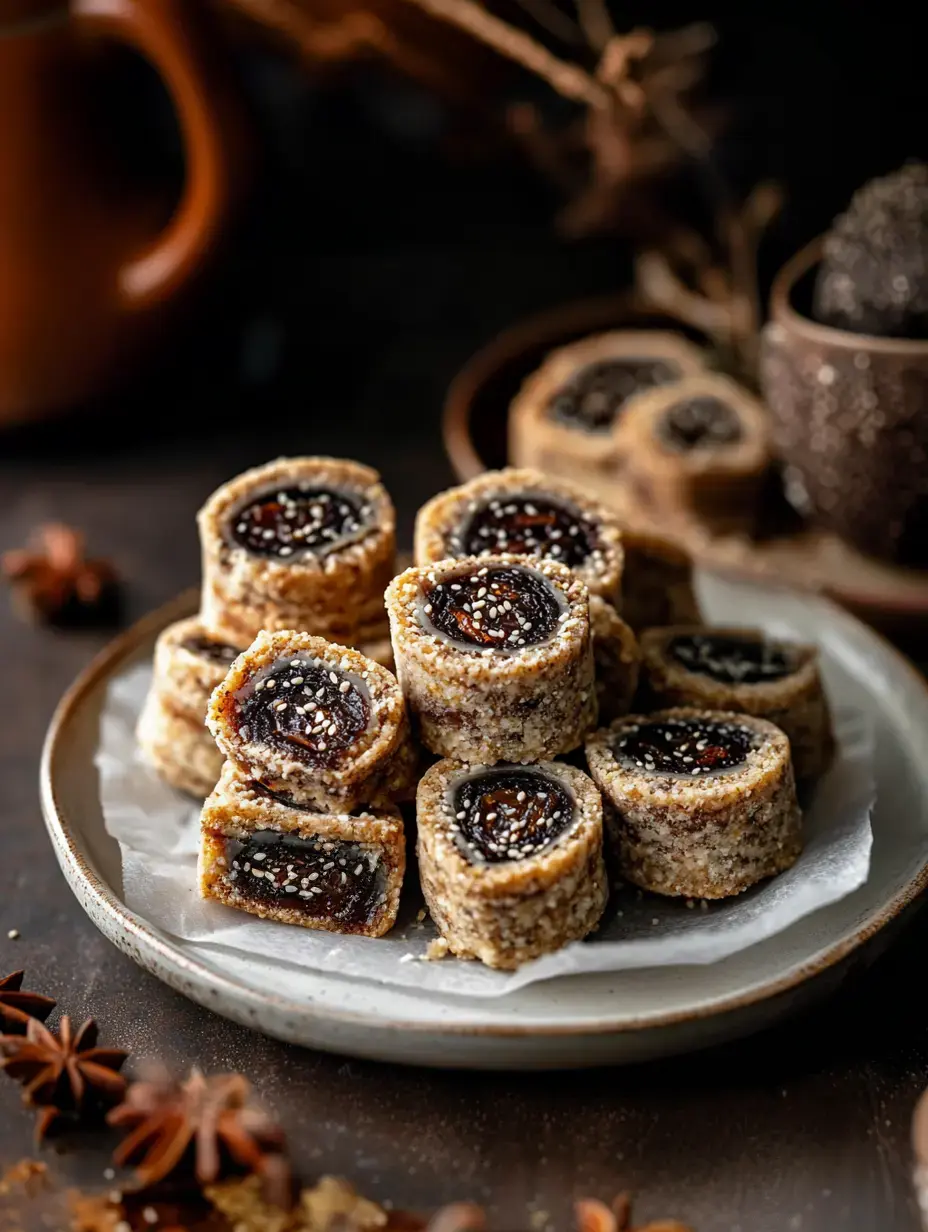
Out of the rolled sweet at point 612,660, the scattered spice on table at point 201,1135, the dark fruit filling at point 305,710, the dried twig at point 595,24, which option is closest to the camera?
the scattered spice on table at point 201,1135

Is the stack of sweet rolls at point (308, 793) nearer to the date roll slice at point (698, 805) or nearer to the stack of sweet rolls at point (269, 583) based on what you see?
the stack of sweet rolls at point (269, 583)

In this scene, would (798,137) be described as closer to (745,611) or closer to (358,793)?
(745,611)

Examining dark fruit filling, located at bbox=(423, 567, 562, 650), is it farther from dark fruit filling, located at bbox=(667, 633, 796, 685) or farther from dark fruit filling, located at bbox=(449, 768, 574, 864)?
dark fruit filling, located at bbox=(667, 633, 796, 685)

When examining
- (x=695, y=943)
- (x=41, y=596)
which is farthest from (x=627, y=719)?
(x=41, y=596)

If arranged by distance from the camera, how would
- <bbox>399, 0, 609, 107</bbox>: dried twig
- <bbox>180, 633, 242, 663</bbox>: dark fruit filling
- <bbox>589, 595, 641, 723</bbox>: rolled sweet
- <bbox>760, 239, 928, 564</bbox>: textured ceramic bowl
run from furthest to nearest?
<bbox>399, 0, 609, 107</bbox>: dried twig → <bbox>760, 239, 928, 564</bbox>: textured ceramic bowl → <bbox>180, 633, 242, 663</bbox>: dark fruit filling → <bbox>589, 595, 641, 723</bbox>: rolled sweet

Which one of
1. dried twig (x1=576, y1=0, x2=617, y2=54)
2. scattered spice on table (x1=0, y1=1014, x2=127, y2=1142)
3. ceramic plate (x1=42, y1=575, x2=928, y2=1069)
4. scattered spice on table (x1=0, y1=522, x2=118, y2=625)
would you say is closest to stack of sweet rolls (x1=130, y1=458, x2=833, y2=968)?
ceramic plate (x1=42, y1=575, x2=928, y2=1069)

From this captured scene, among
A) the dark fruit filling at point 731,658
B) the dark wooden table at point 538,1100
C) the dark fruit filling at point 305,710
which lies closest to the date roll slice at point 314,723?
the dark fruit filling at point 305,710

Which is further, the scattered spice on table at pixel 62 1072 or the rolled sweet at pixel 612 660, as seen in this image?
the rolled sweet at pixel 612 660
